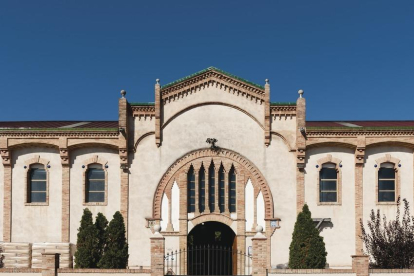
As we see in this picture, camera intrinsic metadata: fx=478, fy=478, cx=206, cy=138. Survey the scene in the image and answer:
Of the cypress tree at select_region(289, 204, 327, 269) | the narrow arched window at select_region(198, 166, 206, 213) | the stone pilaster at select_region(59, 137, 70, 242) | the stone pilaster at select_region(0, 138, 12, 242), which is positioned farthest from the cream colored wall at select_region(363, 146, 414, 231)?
the stone pilaster at select_region(0, 138, 12, 242)

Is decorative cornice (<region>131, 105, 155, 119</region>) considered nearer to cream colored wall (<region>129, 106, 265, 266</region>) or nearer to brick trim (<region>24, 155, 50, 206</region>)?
cream colored wall (<region>129, 106, 265, 266</region>)

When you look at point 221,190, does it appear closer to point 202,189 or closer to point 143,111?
point 202,189

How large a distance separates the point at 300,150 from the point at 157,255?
1068 centimetres

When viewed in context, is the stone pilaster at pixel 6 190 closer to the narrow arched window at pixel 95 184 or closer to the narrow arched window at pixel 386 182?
the narrow arched window at pixel 95 184

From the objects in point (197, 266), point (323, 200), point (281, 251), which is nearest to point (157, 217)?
point (197, 266)

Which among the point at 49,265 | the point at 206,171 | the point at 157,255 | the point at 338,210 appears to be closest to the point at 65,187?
the point at 49,265

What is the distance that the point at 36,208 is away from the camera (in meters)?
26.4

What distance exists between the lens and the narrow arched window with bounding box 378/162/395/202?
88.1ft

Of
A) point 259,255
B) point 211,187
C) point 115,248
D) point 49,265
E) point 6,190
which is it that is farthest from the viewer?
point 211,187

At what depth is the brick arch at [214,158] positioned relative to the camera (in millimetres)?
26297

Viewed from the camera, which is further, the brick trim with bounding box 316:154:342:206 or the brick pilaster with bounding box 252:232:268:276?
the brick trim with bounding box 316:154:342:206

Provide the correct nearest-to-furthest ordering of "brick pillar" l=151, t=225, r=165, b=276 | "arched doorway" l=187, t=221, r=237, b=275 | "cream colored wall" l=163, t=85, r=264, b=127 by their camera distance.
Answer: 1. "brick pillar" l=151, t=225, r=165, b=276
2. "arched doorway" l=187, t=221, r=237, b=275
3. "cream colored wall" l=163, t=85, r=264, b=127

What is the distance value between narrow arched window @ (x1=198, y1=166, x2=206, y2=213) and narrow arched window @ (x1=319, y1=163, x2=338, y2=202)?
6.49 metres

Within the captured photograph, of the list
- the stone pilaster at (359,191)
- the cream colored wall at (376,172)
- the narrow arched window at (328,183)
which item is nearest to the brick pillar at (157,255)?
the narrow arched window at (328,183)
